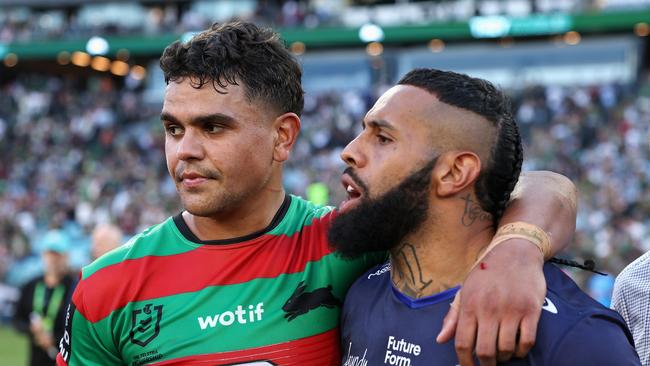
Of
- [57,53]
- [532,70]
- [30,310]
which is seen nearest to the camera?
[30,310]

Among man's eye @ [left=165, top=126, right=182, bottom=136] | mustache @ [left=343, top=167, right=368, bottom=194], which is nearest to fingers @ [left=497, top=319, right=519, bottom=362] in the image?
mustache @ [left=343, top=167, right=368, bottom=194]

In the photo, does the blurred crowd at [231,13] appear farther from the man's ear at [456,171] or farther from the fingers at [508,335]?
the fingers at [508,335]

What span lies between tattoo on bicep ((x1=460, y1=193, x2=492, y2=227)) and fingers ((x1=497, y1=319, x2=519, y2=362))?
554 mm

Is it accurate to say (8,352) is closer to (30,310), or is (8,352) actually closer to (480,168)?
(30,310)

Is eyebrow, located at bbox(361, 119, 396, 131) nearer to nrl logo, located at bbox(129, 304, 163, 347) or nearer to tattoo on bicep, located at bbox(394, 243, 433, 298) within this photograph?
tattoo on bicep, located at bbox(394, 243, 433, 298)

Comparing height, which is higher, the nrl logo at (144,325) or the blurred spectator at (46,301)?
the nrl logo at (144,325)

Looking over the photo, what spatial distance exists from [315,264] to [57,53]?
91.5 ft

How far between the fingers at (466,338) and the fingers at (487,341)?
0.02 m

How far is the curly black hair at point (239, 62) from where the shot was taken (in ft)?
8.51

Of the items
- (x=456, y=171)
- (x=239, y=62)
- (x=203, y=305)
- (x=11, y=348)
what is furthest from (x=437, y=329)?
(x=11, y=348)

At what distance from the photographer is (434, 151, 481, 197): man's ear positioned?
2.46 m

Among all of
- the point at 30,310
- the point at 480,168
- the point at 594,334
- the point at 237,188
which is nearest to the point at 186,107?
the point at 237,188

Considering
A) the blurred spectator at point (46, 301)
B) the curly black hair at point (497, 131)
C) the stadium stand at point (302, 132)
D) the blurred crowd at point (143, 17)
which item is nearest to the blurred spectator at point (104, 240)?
the blurred spectator at point (46, 301)

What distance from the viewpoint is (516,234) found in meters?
2.30
